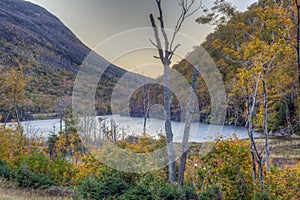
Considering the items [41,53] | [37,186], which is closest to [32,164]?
[37,186]

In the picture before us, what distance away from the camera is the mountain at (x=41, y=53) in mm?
43853

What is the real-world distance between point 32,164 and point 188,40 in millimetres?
6405

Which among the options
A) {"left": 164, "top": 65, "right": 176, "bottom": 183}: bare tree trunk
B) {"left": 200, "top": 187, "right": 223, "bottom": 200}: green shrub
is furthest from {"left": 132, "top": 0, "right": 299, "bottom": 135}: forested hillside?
{"left": 200, "top": 187, "right": 223, "bottom": 200}: green shrub

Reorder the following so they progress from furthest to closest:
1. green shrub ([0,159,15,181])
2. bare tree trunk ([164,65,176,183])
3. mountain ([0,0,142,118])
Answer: mountain ([0,0,142,118]), green shrub ([0,159,15,181]), bare tree trunk ([164,65,176,183])

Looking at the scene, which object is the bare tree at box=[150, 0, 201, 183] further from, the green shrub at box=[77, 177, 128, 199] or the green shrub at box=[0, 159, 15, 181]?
the green shrub at box=[0, 159, 15, 181]

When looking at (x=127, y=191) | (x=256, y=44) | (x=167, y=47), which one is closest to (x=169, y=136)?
(x=167, y=47)

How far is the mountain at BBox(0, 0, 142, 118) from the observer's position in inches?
1727

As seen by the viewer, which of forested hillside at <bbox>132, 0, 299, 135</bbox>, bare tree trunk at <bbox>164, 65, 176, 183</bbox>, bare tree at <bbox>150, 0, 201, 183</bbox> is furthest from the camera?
bare tree at <bbox>150, 0, 201, 183</bbox>

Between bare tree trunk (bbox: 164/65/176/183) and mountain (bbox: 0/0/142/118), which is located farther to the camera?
mountain (bbox: 0/0/142/118)

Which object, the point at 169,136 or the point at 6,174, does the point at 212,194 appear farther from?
the point at 6,174

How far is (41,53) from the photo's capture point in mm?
74125

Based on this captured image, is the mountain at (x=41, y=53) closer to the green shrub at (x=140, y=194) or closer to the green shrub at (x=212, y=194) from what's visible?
the green shrub at (x=140, y=194)

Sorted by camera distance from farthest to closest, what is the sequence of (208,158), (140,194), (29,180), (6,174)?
(6,174)
(29,180)
(208,158)
(140,194)

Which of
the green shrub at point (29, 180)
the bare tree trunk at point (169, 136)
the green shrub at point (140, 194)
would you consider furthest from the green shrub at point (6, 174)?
the bare tree trunk at point (169, 136)
